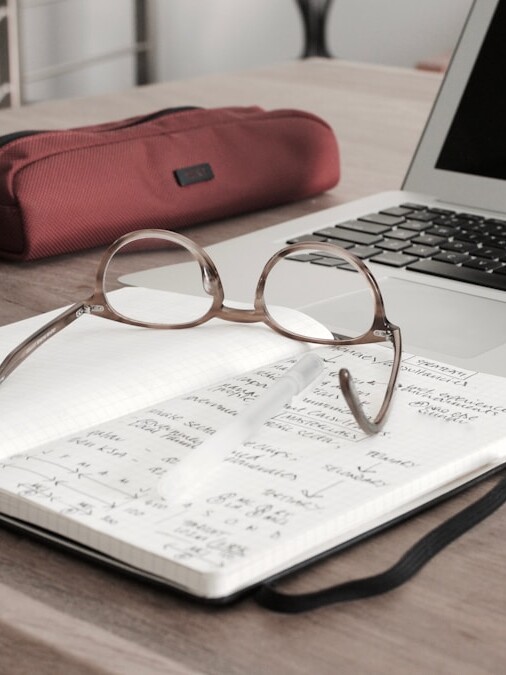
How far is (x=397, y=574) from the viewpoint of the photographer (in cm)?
43

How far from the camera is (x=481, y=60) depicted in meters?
1.05

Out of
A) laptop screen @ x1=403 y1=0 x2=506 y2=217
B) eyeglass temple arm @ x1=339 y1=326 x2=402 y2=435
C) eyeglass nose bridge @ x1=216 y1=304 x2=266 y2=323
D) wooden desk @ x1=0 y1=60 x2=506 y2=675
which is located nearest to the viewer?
wooden desk @ x1=0 y1=60 x2=506 y2=675

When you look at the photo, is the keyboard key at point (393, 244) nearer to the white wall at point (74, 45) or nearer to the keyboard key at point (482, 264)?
the keyboard key at point (482, 264)

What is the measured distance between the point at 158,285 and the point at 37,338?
0.22 metres

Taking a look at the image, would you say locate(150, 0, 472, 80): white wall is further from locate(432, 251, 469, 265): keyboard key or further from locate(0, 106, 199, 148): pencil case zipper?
locate(432, 251, 469, 265): keyboard key

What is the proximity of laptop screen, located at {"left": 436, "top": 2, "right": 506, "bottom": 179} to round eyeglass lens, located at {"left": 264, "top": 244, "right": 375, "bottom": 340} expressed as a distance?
0.78 feet

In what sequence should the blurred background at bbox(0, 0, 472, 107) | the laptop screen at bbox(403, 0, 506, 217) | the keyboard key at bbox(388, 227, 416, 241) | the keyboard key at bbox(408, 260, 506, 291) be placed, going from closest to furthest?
the keyboard key at bbox(408, 260, 506, 291) → the keyboard key at bbox(388, 227, 416, 241) → the laptop screen at bbox(403, 0, 506, 217) → the blurred background at bbox(0, 0, 472, 107)

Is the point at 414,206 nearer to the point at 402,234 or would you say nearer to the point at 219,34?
the point at 402,234

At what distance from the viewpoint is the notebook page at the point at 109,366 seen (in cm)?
53

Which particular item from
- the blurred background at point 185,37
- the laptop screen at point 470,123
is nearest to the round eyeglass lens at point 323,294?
the laptop screen at point 470,123

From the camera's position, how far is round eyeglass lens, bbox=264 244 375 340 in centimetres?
72

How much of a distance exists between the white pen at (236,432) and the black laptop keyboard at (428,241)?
28cm

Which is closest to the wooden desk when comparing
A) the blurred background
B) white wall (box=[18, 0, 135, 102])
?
the blurred background

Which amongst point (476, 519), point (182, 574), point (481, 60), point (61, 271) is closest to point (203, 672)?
point (182, 574)
